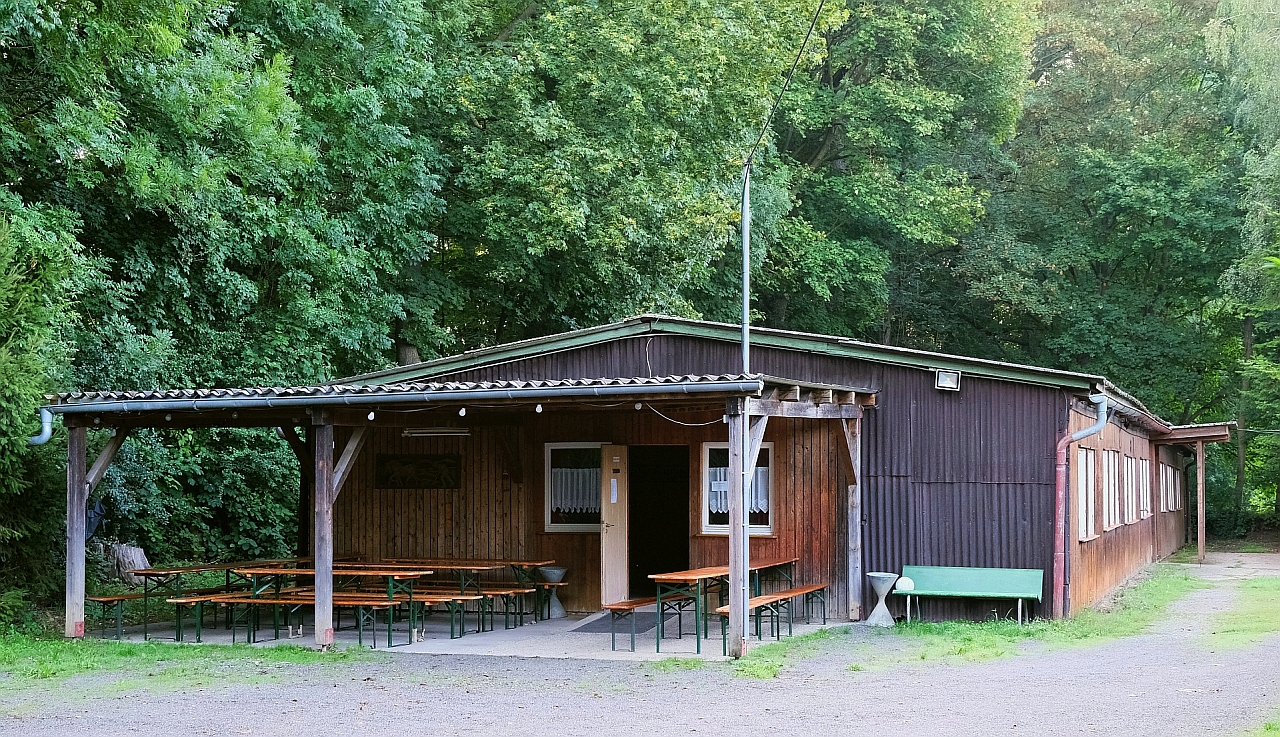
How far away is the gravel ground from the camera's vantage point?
24.9ft

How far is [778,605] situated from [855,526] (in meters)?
1.45

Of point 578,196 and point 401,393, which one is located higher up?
point 578,196

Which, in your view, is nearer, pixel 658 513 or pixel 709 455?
pixel 709 455

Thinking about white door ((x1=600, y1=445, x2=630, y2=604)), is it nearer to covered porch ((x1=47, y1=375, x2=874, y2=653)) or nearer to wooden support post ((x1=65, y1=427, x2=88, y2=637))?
covered porch ((x1=47, y1=375, x2=874, y2=653))

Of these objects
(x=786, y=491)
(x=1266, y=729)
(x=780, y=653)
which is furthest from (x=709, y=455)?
(x=1266, y=729)

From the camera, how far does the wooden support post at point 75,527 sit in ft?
39.2

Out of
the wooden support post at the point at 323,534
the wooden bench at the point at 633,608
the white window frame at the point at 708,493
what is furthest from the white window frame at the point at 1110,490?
the wooden support post at the point at 323,534

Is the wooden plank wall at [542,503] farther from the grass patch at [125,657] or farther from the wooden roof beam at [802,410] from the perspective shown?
the grass patch at [125,657]

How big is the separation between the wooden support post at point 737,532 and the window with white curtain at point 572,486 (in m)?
3.83

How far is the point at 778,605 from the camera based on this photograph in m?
12.2

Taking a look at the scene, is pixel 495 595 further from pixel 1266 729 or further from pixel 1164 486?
pixel 1164 486

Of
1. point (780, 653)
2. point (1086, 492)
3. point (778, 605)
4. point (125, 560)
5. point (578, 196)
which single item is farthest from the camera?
point (578, 196)

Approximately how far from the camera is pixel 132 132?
16.6 m

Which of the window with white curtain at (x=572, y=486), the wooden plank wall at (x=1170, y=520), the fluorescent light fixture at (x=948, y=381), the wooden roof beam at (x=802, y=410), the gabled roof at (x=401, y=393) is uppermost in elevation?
the fluorescent light fixture at (x=948, y=381)
